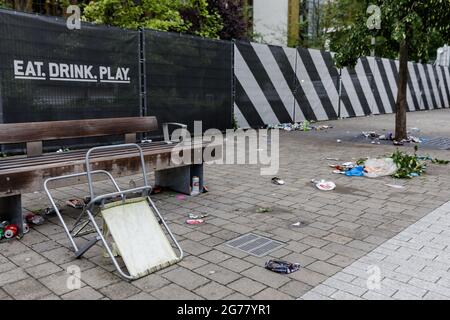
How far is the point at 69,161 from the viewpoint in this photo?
4.66 metres

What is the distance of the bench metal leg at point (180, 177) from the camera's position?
591cm

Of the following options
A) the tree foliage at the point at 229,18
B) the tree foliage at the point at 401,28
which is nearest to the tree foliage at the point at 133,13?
the tree foliage at the point at 401,28

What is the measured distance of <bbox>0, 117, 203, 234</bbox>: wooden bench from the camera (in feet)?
13.6

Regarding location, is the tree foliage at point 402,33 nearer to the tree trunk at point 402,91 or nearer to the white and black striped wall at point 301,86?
the tree trunk at point 402,91

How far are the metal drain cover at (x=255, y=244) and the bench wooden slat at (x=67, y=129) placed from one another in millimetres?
2464

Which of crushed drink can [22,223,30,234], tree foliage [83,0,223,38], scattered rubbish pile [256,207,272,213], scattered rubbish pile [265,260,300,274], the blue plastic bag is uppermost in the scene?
tree foliage [83,0,223,38]

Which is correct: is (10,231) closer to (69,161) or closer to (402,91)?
(69,161)

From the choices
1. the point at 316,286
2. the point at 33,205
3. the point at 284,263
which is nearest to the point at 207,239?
the point at 284,263

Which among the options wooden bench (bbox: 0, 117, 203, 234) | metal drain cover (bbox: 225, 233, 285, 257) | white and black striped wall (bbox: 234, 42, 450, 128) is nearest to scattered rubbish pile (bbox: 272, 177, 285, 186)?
wooden bench (bbox: 0, 117, 203, 234)

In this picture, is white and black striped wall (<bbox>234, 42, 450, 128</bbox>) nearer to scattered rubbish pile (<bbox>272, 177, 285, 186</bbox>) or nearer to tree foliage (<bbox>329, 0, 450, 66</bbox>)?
tree foliage (<bbox>329, 0, 450, 66</bbox>)

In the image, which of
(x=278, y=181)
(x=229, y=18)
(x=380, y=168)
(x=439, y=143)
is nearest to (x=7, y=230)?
(x=278, y=181)

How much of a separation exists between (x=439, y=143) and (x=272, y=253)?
8.68 metres
